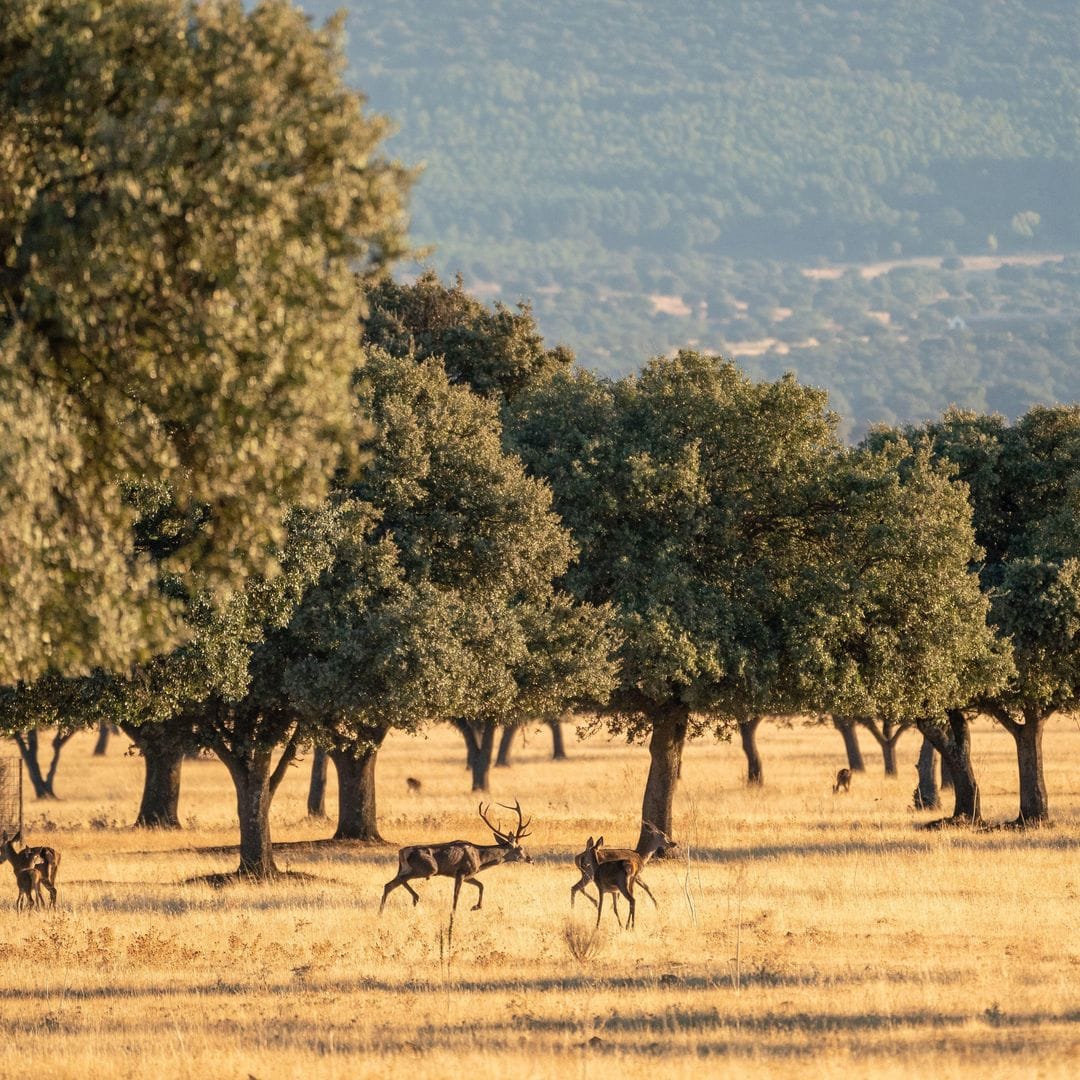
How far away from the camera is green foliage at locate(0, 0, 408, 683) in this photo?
14430 millimetres

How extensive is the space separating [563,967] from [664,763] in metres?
17.0

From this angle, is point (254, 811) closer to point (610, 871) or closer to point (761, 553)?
point (610, 871)

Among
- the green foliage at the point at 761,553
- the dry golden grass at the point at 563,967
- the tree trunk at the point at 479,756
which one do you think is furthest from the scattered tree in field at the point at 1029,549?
the tree trunk at the point at 479,756

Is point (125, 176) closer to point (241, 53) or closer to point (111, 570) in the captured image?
point (241, 53)

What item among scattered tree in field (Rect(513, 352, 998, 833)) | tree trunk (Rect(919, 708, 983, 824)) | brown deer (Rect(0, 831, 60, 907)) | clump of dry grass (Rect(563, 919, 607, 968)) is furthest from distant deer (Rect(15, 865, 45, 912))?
tree trunk (Rect(919, 708, 983, 824))

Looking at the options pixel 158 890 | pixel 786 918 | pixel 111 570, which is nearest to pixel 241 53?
pixel 111 570

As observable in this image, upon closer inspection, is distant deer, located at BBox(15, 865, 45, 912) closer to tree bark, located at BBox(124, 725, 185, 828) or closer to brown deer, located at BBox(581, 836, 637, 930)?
brown deer, located at BBox(581, 836, 637, 930)

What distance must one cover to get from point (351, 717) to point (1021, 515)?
67.8 feet

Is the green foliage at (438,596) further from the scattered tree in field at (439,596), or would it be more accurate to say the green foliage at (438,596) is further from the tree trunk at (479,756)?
the tree trunk at (479,756)

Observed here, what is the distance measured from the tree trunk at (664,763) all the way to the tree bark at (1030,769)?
922cm

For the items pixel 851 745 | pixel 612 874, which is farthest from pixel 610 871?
pixel 851 745

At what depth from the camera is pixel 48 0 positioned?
14773 mm

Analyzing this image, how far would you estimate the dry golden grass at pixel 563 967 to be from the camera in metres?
17.4

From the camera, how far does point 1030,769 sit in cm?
4506
